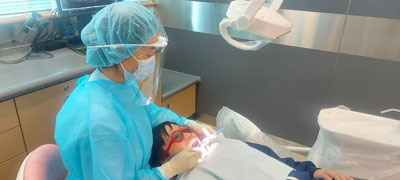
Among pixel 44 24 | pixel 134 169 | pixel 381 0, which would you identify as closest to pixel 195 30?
pixel 44 24

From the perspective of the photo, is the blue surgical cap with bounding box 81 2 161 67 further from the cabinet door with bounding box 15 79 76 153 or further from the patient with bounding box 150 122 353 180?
the cabinet door with bounding box 15 79 76 153

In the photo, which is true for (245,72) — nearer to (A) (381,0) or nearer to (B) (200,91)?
(B) (200,91)

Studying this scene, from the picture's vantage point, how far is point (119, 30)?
0.99m

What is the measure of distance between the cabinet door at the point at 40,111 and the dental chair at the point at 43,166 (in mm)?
553

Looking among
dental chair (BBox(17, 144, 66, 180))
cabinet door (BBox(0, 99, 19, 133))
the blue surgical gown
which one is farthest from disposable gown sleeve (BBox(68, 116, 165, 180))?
cabinet door (BBox(0, 99, 19, 133))

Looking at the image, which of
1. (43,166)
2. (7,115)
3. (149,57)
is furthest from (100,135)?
(7,115)

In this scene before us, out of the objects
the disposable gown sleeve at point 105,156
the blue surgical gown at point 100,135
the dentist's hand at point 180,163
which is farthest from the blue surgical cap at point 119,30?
the dentist's hand at point 180,163

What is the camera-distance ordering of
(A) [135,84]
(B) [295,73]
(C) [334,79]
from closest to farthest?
(A) [135,84] → (C) [334,79] → (B) [295,73]

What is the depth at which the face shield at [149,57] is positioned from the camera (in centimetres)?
101

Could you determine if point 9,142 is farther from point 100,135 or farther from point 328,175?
point 328,175

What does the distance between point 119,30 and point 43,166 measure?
52 cm

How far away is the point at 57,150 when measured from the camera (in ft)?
3.54

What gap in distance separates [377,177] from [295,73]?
1.02 meters

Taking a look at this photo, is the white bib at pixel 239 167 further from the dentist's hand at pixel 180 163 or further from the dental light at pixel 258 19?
the dental light at pixel 258 19
